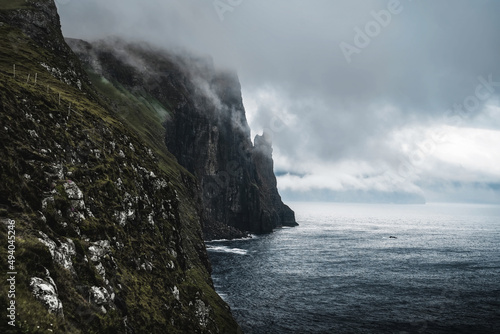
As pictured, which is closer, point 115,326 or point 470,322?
point 115,326

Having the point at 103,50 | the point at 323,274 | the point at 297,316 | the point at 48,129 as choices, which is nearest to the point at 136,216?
the point at 48,129

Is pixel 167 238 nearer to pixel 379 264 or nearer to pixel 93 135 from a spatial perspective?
pixel 93 135

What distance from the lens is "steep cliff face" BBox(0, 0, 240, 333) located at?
1352cm

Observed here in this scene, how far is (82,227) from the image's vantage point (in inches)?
846

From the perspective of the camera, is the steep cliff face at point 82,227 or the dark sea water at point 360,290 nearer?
the steep cliff face at point 82,227

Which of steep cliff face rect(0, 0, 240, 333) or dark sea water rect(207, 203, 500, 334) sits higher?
steep cliff face rect(0, 0, 240, 333)

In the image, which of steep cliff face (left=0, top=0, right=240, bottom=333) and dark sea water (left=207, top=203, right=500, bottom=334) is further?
dark sea water (left=207, top=203, right=500, bottom=334)

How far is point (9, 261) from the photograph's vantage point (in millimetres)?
12227

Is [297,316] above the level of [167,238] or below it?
below

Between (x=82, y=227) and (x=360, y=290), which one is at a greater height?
(x=82, y=227)

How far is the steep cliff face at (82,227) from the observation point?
44.3 feet

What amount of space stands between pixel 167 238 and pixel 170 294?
8.64 meters

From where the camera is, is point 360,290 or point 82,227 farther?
point 360,290


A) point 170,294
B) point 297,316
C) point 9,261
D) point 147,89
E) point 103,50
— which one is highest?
point 103,50
